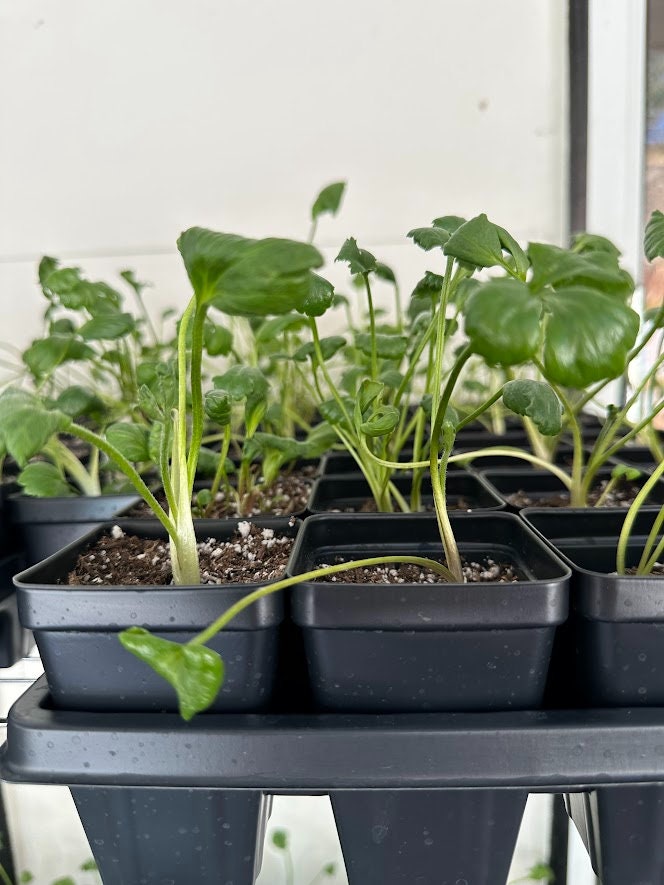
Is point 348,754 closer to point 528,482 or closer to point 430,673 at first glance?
point 430,673

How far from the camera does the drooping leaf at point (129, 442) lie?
55cm

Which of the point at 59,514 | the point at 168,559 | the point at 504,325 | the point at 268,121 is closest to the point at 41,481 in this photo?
the point at 59,514

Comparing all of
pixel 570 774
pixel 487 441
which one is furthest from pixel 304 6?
pixel 570 774

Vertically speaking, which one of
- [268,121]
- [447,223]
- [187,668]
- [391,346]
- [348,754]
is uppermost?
[268,121]

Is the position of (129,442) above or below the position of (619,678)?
above

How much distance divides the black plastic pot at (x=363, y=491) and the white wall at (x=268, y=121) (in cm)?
57

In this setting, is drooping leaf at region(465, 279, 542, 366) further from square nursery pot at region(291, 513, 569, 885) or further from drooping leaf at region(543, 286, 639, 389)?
square nursery pot at region(291, 513, 569, 885)

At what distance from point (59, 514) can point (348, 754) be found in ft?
1.60

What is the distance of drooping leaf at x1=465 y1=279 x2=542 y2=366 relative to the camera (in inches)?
10.5

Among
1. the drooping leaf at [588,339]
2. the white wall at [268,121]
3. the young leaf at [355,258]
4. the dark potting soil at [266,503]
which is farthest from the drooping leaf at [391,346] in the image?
the white wall at [268,121]

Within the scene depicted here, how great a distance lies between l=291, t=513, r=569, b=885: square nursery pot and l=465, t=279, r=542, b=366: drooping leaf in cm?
18

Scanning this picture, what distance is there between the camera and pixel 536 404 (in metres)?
0.43

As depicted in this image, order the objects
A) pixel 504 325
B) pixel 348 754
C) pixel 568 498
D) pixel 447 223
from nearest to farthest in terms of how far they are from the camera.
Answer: pixel 504 325 → pixel 348 754 → pixel 447 223 → pixel 568 498

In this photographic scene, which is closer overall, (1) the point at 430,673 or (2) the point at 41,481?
(1) the point at 430,673
